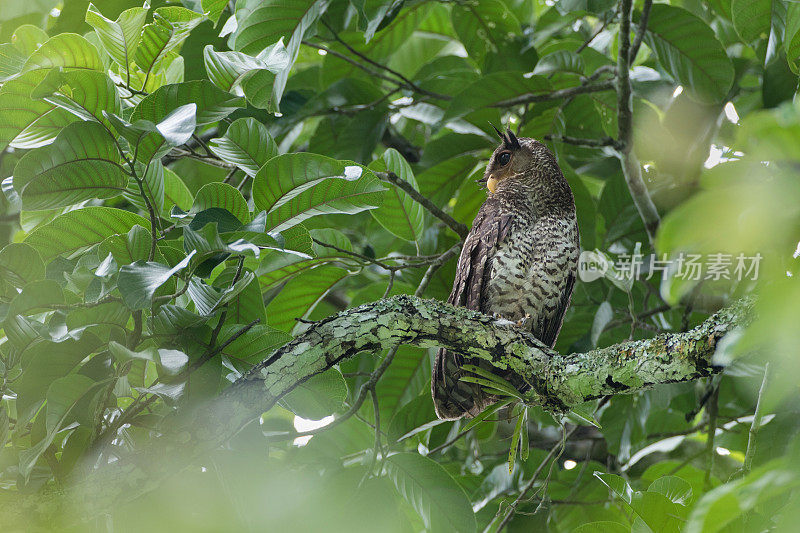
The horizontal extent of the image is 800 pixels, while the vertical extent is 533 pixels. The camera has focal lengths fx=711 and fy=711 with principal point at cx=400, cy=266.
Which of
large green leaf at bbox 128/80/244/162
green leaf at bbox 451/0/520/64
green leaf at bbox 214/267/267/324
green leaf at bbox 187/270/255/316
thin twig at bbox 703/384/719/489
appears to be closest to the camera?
large green leaf at bbox 128/80/244/162

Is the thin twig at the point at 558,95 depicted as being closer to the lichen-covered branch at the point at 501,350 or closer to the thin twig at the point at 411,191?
the thin twig at the point at 411,191

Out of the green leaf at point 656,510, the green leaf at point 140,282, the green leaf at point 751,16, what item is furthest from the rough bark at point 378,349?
the green leaf at point 751,16

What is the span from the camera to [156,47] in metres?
1.90

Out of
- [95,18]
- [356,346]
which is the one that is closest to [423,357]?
[356,346]

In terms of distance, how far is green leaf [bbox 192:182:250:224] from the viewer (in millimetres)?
1591

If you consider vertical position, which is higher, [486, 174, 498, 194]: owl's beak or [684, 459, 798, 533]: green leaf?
[684, 459, 798, 533]: green leaf

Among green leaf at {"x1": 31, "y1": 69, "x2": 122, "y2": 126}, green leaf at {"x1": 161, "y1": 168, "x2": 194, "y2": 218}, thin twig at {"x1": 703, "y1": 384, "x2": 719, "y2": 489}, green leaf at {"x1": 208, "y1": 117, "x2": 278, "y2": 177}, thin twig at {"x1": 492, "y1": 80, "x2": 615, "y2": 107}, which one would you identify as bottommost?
thin twig at {"x1": 703, "y1": 384, "x2": 719, "y2": 489}

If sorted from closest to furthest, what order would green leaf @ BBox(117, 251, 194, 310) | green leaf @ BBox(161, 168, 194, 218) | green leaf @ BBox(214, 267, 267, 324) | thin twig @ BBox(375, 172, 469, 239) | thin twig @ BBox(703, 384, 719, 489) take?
green leaf @ BBox(117, 251, 194, 310), green leaf @ BBox(214, 267, 267, 324), green leaf @ BBox(161, 168, 194, 218), thin twig @ BBox(375, 172, 469, 239), thin twig @ BBox(703, 384, 719, 489)

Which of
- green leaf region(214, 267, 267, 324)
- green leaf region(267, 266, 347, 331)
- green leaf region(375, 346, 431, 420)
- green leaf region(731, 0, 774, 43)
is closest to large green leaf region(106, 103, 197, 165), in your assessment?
green leaf region(214, 267, 267, 324)

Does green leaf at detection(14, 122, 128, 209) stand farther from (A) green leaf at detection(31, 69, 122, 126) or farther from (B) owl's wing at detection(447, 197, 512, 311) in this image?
(B) owl's wing at detection(447, 197, 512, 311)

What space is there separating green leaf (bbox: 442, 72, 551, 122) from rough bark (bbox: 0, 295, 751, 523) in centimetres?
123

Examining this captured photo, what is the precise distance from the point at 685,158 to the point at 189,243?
2573mm

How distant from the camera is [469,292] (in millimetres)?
2594

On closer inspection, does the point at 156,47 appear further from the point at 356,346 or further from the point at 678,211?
the point at 678,211
